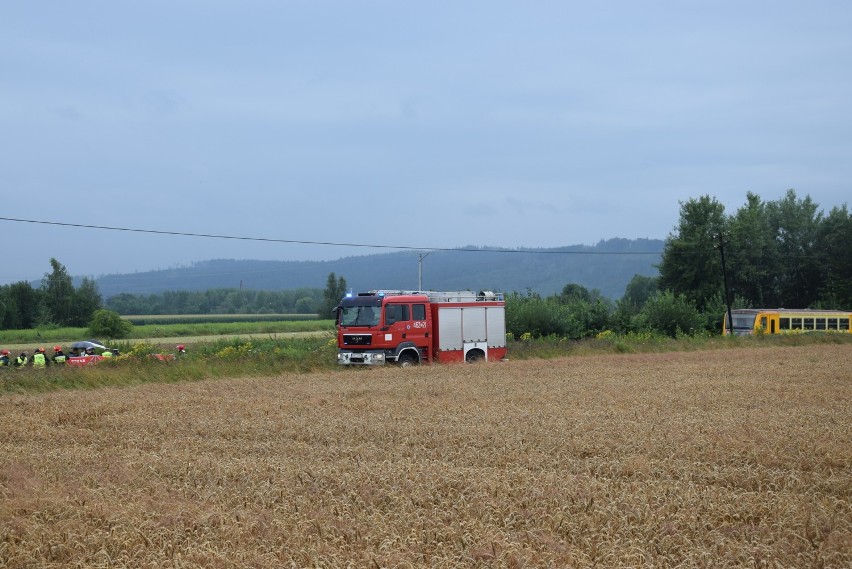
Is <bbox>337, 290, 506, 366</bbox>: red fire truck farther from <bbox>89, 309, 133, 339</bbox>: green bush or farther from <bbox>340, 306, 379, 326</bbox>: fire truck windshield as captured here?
<bbox>89, 309, 133, 339</bbox>: green bush

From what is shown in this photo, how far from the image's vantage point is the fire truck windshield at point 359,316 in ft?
99.0

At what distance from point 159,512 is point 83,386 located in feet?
54.9

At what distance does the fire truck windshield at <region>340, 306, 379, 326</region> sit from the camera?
99.0ft

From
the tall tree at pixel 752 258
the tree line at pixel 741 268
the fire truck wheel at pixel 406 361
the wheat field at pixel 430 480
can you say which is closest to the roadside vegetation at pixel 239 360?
the fire truck wheel at pixel 406 361

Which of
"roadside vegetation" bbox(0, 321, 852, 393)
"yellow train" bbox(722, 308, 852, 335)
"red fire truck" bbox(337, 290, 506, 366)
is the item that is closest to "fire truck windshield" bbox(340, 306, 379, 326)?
"red fire truck" bbox(337, 290, 506, 366)

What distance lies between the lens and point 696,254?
8206cm

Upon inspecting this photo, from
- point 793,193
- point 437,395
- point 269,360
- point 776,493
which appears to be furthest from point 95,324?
point 793,193

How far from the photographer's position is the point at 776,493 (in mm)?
9344

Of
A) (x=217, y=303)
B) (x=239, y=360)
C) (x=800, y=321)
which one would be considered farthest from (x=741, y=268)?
(x=217, y=303)

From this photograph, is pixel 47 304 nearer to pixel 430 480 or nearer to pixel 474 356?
pixel 474 356

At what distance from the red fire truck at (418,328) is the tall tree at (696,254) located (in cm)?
5054

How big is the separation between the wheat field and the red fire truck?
412 inches

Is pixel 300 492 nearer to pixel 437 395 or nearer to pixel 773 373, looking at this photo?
pixel 437 395

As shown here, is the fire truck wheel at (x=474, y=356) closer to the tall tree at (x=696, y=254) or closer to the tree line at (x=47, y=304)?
the tall tree at (x=696, y=254)
